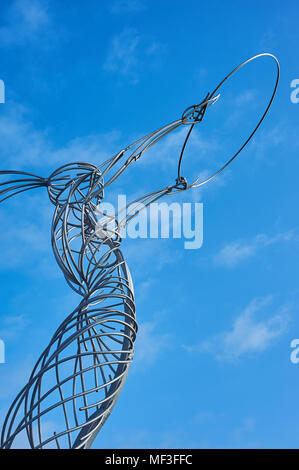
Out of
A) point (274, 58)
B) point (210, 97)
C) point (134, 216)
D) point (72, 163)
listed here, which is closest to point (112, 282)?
point (134, 216)

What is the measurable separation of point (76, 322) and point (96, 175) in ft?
9.13

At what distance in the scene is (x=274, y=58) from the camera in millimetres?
10312

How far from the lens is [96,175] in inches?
367

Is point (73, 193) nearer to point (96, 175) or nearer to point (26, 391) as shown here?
point (96, 175)

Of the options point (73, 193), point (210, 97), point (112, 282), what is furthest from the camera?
point (210, 97)

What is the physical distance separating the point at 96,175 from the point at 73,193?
60cm

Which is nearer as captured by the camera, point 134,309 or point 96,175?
point 134,309

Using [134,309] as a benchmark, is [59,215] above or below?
above
